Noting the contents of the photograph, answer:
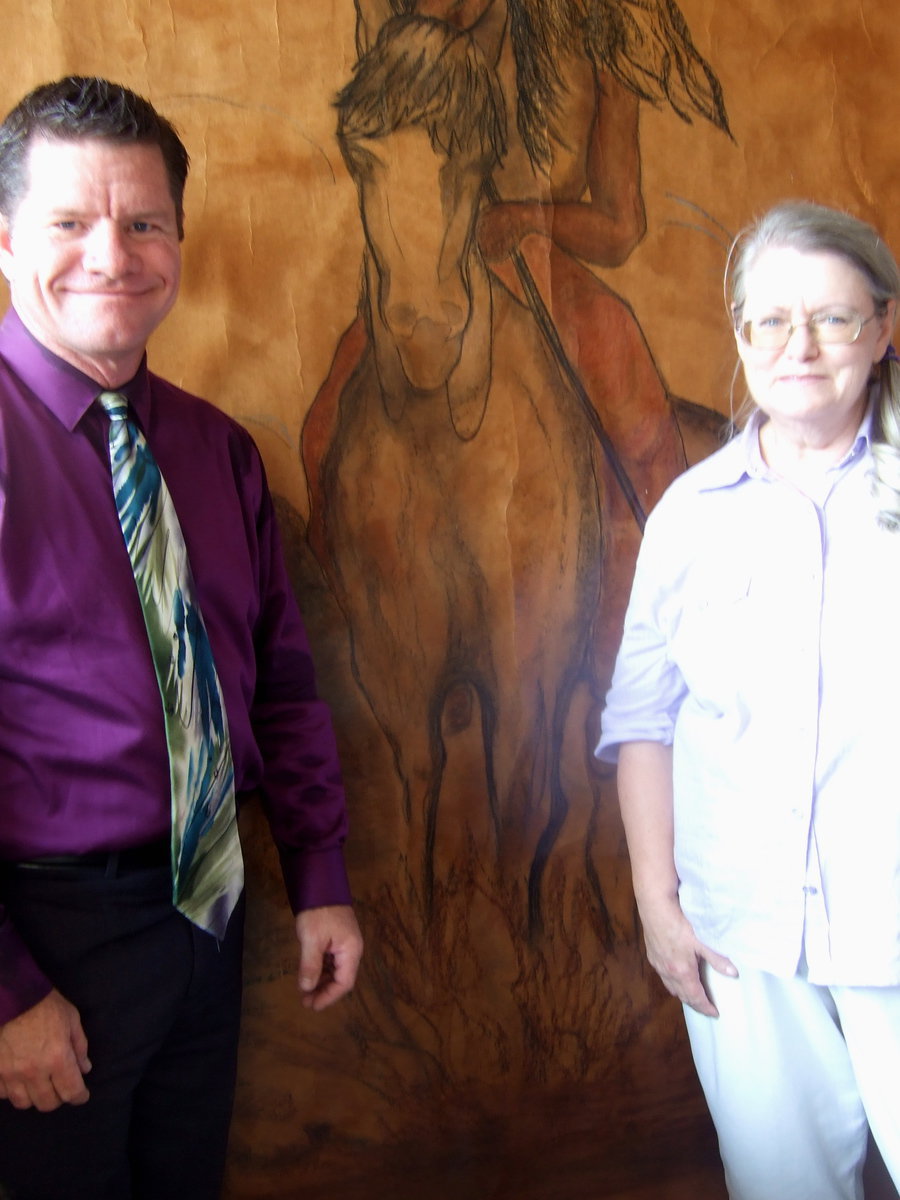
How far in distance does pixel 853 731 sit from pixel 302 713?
74 cm

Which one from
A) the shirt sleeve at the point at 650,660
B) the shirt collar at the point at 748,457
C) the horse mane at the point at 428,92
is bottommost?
the shirt sleeve at the point at 650,660

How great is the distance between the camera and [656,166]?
1764 mm

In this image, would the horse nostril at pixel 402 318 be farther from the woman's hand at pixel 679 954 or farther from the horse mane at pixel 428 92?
the woman's hand at pixel 679 954

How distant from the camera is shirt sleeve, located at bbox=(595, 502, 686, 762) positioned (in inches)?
59.6

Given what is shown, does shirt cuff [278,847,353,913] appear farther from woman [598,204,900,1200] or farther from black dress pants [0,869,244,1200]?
woman [598,204,900,1200]

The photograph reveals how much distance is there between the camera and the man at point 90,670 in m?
1.16

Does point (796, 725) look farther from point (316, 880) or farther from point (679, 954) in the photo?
point (316, 880)

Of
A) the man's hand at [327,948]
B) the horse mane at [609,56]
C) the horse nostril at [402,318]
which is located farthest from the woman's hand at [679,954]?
the horse mane at [609,56]

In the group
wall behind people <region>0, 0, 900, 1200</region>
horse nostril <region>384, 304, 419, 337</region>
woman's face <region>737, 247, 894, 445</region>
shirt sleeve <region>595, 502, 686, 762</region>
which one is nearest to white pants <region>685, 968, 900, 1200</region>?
shirt sleeve <region>595, 502, 686, 762</region>

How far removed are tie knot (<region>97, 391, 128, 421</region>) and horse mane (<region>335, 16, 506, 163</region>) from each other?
648 mm

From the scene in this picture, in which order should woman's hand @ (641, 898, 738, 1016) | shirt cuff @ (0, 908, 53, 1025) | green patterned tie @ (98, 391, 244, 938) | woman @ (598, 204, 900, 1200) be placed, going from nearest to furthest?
shirt cuff @ (0, 908, 53, 1025)
green patterned tie @ (98, 391, 244, 938)
woman @ (598, 204, 900, 1200)
woman's hand @ (641, 898, 738, 1016)

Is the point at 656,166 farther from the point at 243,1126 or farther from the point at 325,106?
the point at 243,1126

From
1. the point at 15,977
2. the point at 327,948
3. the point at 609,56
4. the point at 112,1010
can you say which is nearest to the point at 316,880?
the point at 327,948

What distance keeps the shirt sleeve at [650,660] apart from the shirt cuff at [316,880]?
44 centimetres
